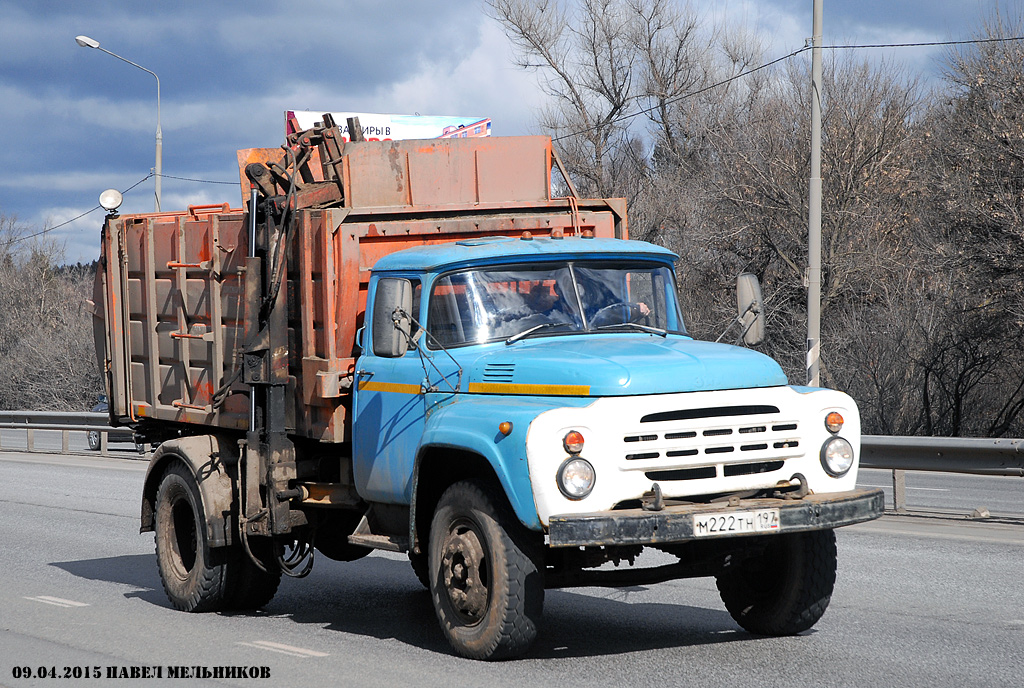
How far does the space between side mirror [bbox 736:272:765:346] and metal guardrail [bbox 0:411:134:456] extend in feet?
55.6

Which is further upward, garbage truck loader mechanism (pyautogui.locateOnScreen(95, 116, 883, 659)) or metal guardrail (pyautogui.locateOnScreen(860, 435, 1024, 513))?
garbage truck loader mechanism (pyautogui.locateOnScreen(95, 116, 883, 659))

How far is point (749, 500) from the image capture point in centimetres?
619

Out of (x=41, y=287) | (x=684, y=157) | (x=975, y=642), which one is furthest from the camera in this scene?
(x=41, y=287)

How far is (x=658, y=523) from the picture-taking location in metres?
5.73

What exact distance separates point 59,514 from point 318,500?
25.1 feet

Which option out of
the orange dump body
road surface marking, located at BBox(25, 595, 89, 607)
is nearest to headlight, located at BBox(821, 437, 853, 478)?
the orange dump body

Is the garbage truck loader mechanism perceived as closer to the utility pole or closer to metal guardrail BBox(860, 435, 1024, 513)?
metal guardrail BBox(860, 435, 1024, 513)

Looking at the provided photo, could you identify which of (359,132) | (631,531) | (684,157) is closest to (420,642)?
(631,531)

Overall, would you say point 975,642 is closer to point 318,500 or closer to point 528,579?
point 528,579

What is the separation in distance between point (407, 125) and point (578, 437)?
1002 inches

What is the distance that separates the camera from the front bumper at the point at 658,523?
5.70m

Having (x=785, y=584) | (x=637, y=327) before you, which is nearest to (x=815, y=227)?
(x=637, y=327)

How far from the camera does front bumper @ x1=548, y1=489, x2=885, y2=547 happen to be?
18.7 feet

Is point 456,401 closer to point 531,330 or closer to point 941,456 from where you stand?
point 531,330
